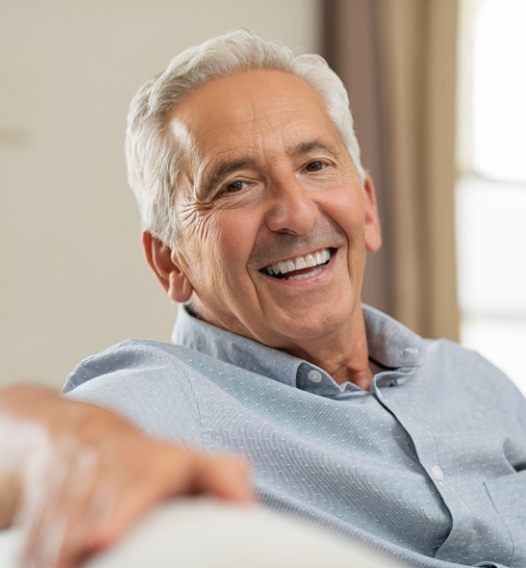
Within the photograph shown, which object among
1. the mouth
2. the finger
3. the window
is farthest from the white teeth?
the window

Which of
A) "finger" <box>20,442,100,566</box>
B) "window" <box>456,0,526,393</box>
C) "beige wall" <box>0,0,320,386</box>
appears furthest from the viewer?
"window" <box>456,0,526,393</box>

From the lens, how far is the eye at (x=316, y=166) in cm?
179

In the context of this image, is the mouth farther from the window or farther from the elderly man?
the window

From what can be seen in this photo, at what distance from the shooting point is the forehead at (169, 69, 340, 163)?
5.71 feet

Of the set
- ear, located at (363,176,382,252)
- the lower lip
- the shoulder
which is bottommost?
the shoulder

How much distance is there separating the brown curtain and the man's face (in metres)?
1.82

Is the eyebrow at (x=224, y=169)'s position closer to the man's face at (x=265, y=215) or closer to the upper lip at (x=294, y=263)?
the man's face at (x=265, y=215)

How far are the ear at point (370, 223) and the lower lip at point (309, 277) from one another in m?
0.21

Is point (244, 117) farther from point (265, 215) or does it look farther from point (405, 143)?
point (405, 143)

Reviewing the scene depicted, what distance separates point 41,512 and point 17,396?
28 cm

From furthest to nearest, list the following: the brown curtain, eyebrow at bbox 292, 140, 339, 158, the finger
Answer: the brown curtain → eyebrow at bbox 292, 140, 339, 158 → the finger

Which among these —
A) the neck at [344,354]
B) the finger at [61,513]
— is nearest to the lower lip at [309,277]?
the neck at [344,354]

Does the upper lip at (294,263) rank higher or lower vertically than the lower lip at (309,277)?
higher

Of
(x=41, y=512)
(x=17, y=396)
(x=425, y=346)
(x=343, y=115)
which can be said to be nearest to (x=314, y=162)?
(x=343, y=115)
